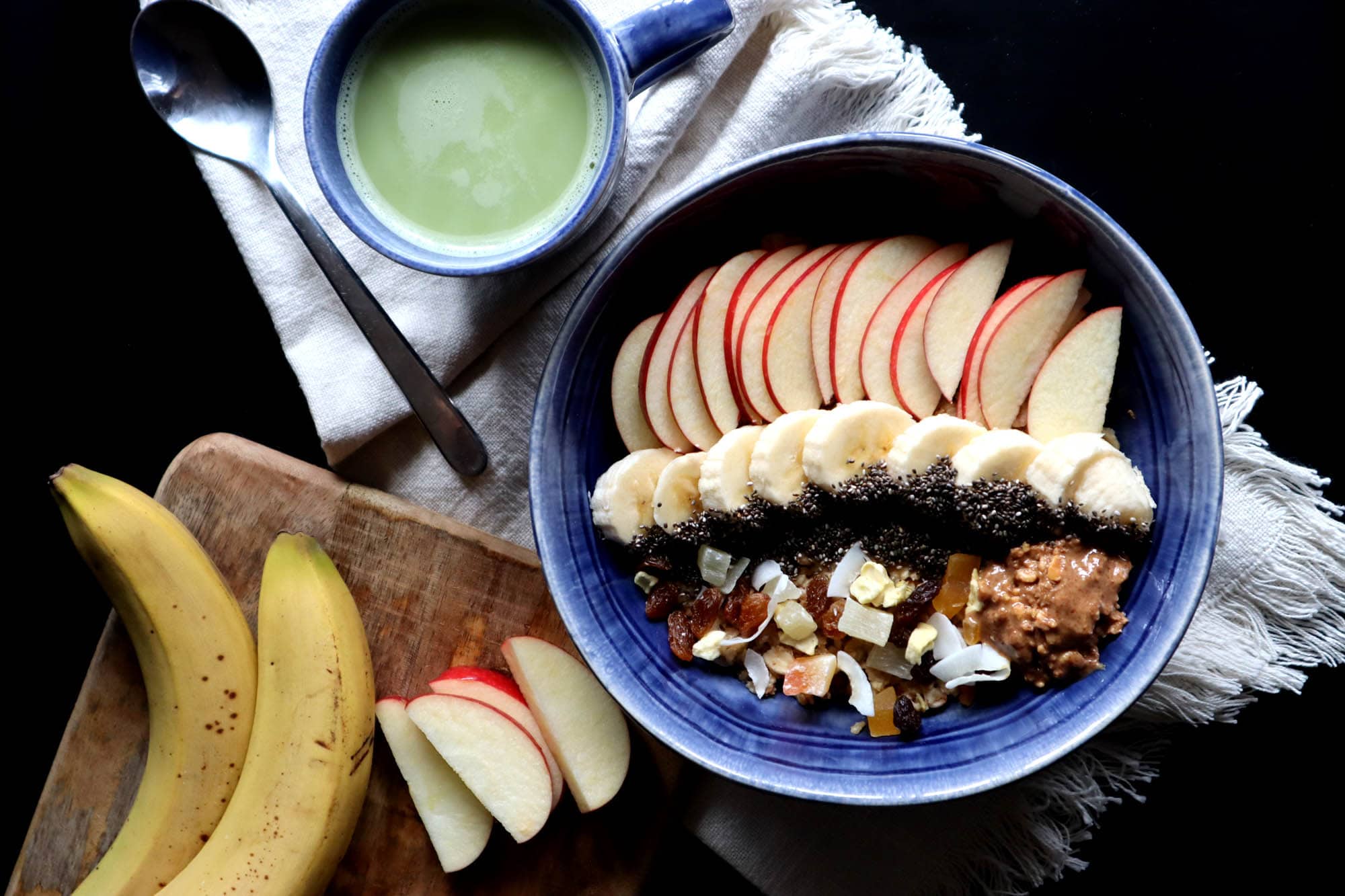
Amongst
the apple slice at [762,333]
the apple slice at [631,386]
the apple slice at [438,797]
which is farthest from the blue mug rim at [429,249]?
the apple slice at [438,797]

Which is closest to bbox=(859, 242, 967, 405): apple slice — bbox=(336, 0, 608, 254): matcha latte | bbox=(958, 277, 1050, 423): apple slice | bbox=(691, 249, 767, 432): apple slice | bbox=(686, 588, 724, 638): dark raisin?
bbox=(958, 277, 1050, 423): apple slice

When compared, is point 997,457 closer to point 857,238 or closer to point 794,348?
point 794,348

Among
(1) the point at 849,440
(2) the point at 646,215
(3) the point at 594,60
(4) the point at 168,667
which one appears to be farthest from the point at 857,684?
(4) the point at 168,667

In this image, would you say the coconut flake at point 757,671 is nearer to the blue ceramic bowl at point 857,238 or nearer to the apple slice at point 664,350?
the blue ceramic bowl at point 857,238

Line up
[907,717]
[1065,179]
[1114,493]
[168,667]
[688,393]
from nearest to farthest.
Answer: [1114,493]
[907,717]
[688,393]
[168,667]
[1065,179]

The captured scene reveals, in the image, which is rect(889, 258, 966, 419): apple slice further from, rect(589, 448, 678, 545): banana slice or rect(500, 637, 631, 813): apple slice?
rect(500, 637, 631, 813): apple slice

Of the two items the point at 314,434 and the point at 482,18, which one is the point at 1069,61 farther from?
the point at 314,434
